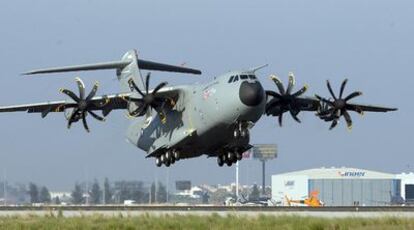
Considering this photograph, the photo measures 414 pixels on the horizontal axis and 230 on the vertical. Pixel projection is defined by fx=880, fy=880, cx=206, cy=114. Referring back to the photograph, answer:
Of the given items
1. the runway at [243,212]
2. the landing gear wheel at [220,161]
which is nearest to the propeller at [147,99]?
the landing gear wheel at [220,161]

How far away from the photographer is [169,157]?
48.6m

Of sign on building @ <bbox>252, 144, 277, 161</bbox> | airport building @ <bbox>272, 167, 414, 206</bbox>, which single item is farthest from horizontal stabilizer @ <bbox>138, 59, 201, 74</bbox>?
sign on building @ <bbox>252, 144, 277, 161</bbox>

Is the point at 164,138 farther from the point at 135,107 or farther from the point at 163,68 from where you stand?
the point at 163,68

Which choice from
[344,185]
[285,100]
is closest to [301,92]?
[285,100]

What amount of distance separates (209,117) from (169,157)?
4.79 meters

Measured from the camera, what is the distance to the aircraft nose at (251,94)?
42344 mm

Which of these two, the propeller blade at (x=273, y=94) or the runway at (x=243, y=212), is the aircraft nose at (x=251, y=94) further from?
the propeller blade at (x=273, y=94)

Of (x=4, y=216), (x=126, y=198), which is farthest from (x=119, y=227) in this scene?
(x=126, y=198)

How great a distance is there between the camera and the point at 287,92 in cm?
5016

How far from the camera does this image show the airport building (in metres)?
125

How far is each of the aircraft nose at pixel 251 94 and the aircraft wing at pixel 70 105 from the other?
348 inches

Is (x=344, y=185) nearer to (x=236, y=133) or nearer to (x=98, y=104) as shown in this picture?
(x=98, y=104)

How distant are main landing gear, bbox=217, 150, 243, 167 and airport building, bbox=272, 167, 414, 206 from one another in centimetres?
7590

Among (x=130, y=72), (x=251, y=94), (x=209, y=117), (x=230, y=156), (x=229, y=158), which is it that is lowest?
(x=229, y=158)
